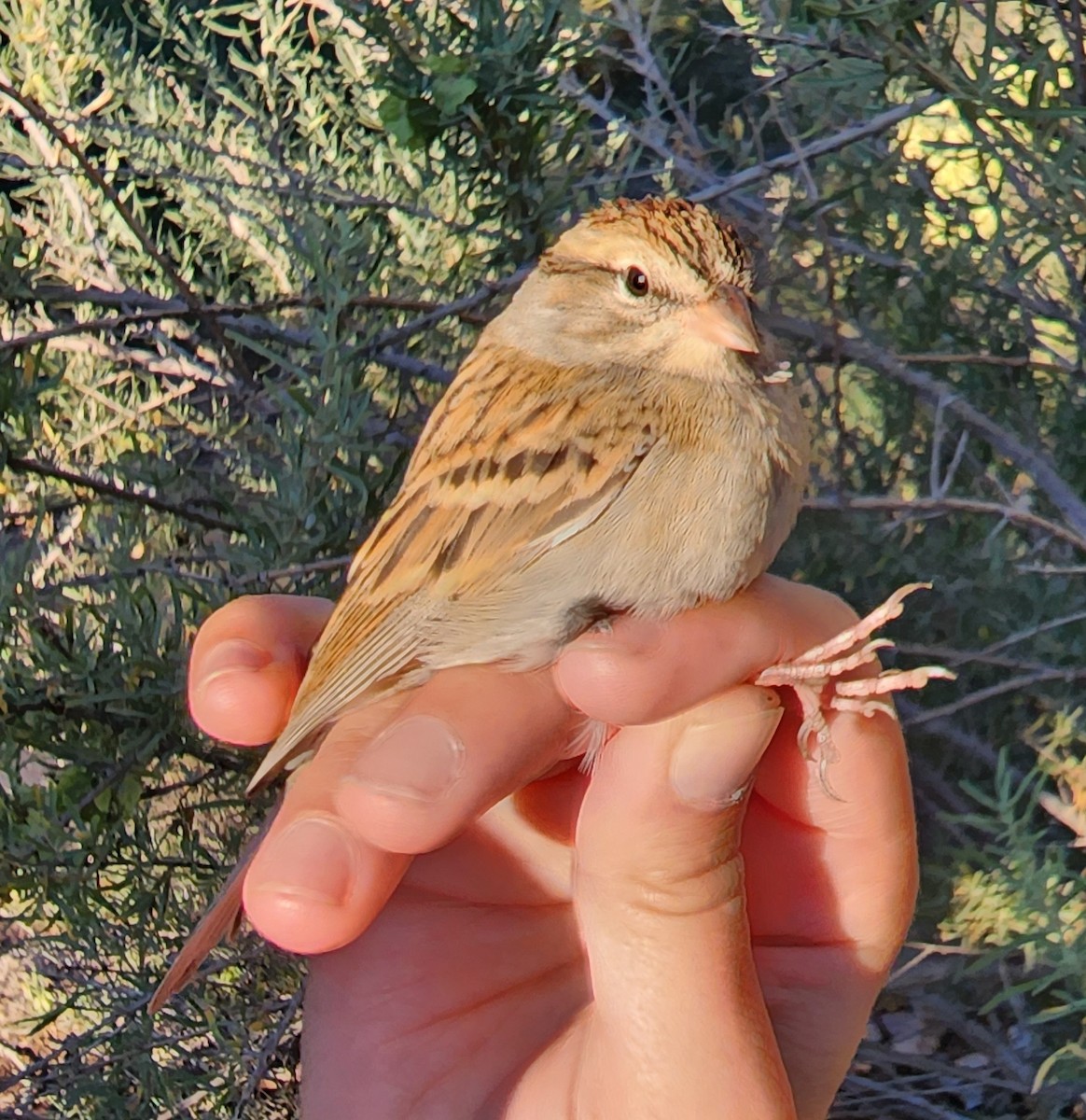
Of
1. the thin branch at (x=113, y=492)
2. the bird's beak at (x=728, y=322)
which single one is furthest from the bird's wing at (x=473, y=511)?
the thin branch at (x=113, y=492)

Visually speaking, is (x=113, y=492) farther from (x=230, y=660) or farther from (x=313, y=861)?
(x=313, y=861)

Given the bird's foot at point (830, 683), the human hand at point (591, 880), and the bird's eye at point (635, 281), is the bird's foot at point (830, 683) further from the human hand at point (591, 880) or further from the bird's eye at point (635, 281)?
the bird's eye at point (635, 281)

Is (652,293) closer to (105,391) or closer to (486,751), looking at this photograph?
(486,751)

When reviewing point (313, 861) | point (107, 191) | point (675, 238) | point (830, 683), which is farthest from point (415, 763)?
point (107, 191)

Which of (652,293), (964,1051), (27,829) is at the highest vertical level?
(652,293)

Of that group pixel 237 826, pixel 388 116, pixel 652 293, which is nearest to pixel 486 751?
pixel 652 293

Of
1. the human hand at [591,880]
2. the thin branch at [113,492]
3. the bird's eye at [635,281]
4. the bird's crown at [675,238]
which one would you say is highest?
the bird's crown at [675,238]
